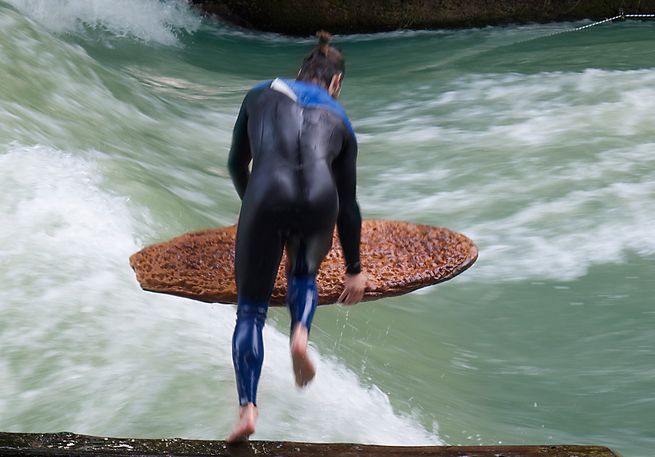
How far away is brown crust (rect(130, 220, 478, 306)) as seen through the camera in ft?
11.9

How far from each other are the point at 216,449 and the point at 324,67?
1054 millimetres

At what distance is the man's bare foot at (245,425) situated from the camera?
2.50 metres

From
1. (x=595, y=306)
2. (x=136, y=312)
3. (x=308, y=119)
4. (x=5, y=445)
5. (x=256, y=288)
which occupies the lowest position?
(x=595, y=306)

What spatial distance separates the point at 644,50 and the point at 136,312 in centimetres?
837

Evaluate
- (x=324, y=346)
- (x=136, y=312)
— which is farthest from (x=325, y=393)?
(x=136, y=312)

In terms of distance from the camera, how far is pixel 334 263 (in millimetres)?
3986

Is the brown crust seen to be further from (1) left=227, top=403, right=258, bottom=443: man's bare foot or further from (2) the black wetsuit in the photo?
(1) left=227, top=403, right=258, bottom=443: man's bare foot

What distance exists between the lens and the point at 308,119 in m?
2.78

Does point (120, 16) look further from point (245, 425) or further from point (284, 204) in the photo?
point (245, 425)

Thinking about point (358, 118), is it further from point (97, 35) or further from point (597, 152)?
point (97, 35)

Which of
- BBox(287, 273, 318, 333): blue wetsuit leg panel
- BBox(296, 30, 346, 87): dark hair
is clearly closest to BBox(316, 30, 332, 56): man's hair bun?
BBox(296, 30, 346, 87): dark hair

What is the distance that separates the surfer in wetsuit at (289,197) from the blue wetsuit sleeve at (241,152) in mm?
12

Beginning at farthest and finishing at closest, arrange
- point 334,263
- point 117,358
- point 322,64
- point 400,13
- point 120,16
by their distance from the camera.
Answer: point 400,13, point 120,16, point 334,263, point 117,358, point 322,64

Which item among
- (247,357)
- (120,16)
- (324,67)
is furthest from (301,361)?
(120,16)
